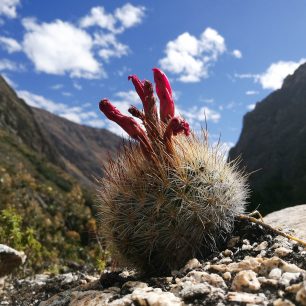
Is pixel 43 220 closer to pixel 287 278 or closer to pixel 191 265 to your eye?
pixel 191 265

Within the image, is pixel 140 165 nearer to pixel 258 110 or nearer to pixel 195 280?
pixel 195 280

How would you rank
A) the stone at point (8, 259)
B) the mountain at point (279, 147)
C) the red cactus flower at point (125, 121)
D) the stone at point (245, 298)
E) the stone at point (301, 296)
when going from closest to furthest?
1. the stone at point (301, 296)
2. the stone at point (245, 298)
3. the red cactus flower at point (125, 121)
4. the stone at point (8, 259)
5. the mountain at point (279, 147)

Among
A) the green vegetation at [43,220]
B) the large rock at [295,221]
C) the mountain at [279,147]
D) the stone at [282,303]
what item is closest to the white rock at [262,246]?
the large rock at [295,221]

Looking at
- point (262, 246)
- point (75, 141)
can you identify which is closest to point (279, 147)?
point (262, 246)

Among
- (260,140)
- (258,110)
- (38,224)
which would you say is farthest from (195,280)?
(258,110)

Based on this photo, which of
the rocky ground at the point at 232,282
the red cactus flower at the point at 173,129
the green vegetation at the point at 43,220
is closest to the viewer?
the rocky ground at the point at 232,282

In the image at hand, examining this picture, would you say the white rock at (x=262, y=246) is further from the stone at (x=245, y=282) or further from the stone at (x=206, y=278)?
the stone at (x=245, y=282)

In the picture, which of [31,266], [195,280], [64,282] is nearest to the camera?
[195,280]
